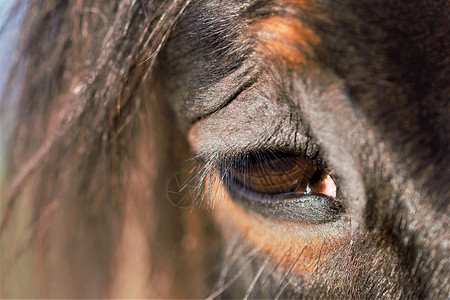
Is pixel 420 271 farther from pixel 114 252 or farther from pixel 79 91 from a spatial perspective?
pixel 114 252

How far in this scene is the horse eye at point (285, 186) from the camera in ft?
1.83

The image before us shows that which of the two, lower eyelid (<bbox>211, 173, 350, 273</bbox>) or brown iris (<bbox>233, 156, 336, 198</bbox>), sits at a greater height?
brown iris (<bbox>233, 156, 336, 198</bbox>)

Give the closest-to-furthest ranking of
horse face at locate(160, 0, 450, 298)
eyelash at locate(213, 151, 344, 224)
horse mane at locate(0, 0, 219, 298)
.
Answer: horse face at locate(160, 0, 450, 298) → eyelash at locate(213, 151, 344, 224) → horse mane at locate(0, 0, 219, 298)

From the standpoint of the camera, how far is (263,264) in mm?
770

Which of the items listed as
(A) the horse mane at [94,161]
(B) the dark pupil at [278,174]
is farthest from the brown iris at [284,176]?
(A) the horse mane at [94,161]

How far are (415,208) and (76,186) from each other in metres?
0.66

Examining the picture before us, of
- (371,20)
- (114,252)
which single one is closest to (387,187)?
(371,20)

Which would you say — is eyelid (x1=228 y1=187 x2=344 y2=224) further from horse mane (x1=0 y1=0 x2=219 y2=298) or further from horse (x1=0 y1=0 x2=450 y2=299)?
horse mane (x1=0 y1=0 x2=219 y2=298)

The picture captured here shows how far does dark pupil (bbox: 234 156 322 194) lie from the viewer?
580mm

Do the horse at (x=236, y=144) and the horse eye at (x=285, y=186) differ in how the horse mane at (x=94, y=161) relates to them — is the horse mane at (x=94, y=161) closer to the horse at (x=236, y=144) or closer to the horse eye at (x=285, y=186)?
the horse at (x=236, y=144)

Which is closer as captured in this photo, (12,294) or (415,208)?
(415,208)

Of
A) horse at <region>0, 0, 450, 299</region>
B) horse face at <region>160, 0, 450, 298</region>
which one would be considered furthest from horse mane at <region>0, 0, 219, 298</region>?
horse face at <region>160, 0, 450, 298</region>

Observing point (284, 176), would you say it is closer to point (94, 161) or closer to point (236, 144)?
point (236, 144)

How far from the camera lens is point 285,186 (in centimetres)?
62
